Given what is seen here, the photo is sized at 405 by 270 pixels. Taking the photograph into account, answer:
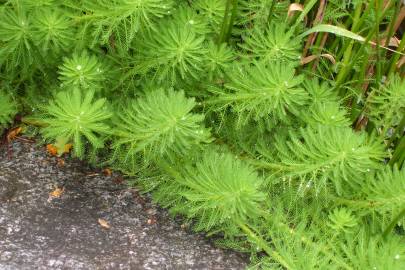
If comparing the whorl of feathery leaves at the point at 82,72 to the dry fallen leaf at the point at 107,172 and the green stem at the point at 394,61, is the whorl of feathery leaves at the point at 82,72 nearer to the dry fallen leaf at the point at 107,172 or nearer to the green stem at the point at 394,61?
the dry fallen leaf at the point at 107,172

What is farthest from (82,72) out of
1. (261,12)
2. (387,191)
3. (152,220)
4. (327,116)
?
(387,191)

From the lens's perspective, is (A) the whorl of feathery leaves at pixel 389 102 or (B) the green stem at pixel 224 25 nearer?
(B) the green stem at pixel 224 25

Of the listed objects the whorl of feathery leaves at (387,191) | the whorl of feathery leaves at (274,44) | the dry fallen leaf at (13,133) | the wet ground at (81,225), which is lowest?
the wet ground at (81,225)

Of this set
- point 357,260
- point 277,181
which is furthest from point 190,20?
point 357,260

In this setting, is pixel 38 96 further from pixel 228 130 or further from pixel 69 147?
pixel 228 130

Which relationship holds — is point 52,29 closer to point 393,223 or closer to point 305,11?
point 305,11

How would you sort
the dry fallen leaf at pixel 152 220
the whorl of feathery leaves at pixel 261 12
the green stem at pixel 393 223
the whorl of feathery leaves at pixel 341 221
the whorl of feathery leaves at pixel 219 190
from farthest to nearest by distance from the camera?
the whorl of feathery leaves at pixel 261 12 < the dry fallen leaf at pixel 152 220 < the whorl of feathery leaves at pixel 341 221 < the green stem at pixel 393 223 < the whorl of feathery leaves at pixel 219 190

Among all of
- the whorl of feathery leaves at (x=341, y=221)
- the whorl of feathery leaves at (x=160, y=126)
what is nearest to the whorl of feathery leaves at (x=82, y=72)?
the whorl of feathery leaves at (x=160, y=126)
